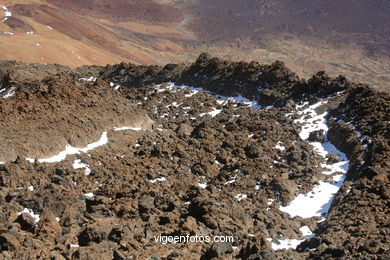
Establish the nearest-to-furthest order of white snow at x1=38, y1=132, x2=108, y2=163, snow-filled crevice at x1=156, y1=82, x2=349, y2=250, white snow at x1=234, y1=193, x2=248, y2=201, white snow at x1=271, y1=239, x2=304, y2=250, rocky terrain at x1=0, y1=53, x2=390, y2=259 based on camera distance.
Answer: rocky terrain at x1=0, y1=53, x2=390, y2=259
white snow at x1=271, y1=239, x2=304, y2=250
white snow at x1=38, y1=132, x2=108, y2=163
snow-filled crevice at x1=156, y1=82, x2=349, y2=250
white snow at x1=234, y1=193, x2=248, y2=201

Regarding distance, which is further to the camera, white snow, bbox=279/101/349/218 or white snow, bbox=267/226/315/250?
white snow, bbox=279/101/349/218

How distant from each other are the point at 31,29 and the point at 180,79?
96.9 feet

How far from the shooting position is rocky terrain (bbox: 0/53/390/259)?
7.75 m

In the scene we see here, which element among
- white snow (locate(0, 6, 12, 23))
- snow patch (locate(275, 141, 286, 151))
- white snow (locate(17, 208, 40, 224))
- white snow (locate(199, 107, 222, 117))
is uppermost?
white snow (locate(17, 208, 40, 224))

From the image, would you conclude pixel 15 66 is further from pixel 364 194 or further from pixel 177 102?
pixel 364 194

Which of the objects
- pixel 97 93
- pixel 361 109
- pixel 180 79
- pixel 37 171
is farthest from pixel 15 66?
pixel 361 109

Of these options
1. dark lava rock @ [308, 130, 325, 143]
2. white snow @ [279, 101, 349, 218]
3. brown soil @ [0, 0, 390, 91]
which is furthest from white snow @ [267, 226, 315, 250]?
brown soil @ [0, 0, 390, 91]

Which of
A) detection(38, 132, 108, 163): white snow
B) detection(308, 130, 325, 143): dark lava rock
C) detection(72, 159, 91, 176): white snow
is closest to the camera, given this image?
detection(72, 159, 91, 176): white snow

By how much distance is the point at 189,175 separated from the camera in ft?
39.7

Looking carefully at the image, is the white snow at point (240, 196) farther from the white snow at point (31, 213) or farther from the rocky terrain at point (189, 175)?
the white snow at point (31, 213)

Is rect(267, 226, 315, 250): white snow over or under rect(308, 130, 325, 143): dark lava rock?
under

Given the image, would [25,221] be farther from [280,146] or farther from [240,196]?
[280,146]

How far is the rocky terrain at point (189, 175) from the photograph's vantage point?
775 centimetres

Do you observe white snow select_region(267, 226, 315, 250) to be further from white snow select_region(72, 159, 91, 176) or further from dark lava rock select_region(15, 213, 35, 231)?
dark lava rock select_region(15, 213, 35, 231)
